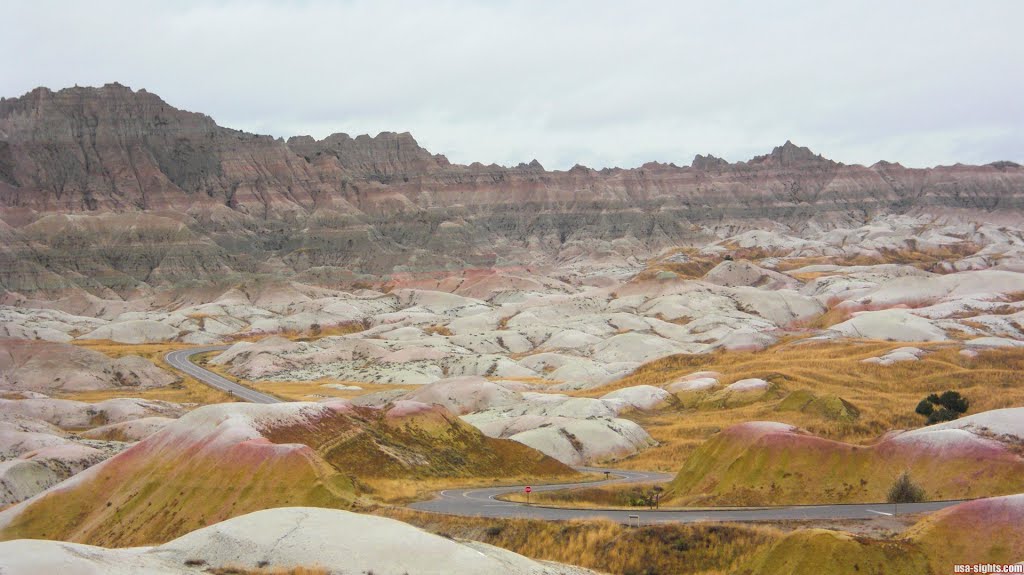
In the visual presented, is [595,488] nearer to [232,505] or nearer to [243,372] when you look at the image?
[232,505]

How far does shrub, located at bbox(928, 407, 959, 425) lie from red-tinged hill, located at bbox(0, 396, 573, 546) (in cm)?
2348

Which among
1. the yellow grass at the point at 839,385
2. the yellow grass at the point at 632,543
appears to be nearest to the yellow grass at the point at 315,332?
the yellow grass at the point at 839,385

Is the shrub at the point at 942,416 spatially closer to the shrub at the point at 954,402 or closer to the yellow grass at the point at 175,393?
the shrub at the point at 954,402

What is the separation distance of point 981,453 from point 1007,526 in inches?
553

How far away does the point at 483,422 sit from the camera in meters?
74.7

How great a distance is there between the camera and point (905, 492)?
117 feet

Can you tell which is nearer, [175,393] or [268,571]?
[268,571]

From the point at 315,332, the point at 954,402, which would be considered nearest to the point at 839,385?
the point at 954,402

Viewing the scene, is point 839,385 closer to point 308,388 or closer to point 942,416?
A: point 942,416

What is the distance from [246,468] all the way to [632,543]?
17.3 metres

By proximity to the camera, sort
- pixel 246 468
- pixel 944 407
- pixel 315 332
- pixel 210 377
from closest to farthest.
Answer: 1. pixel 246 468
2. pixel 944 407
3. pixel 210 377
4. pixel 315 332

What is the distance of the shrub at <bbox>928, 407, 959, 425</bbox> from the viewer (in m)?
58.5

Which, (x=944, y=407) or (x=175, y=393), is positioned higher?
(x=944, y=407)

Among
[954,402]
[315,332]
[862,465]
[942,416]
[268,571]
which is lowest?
[315,332]
